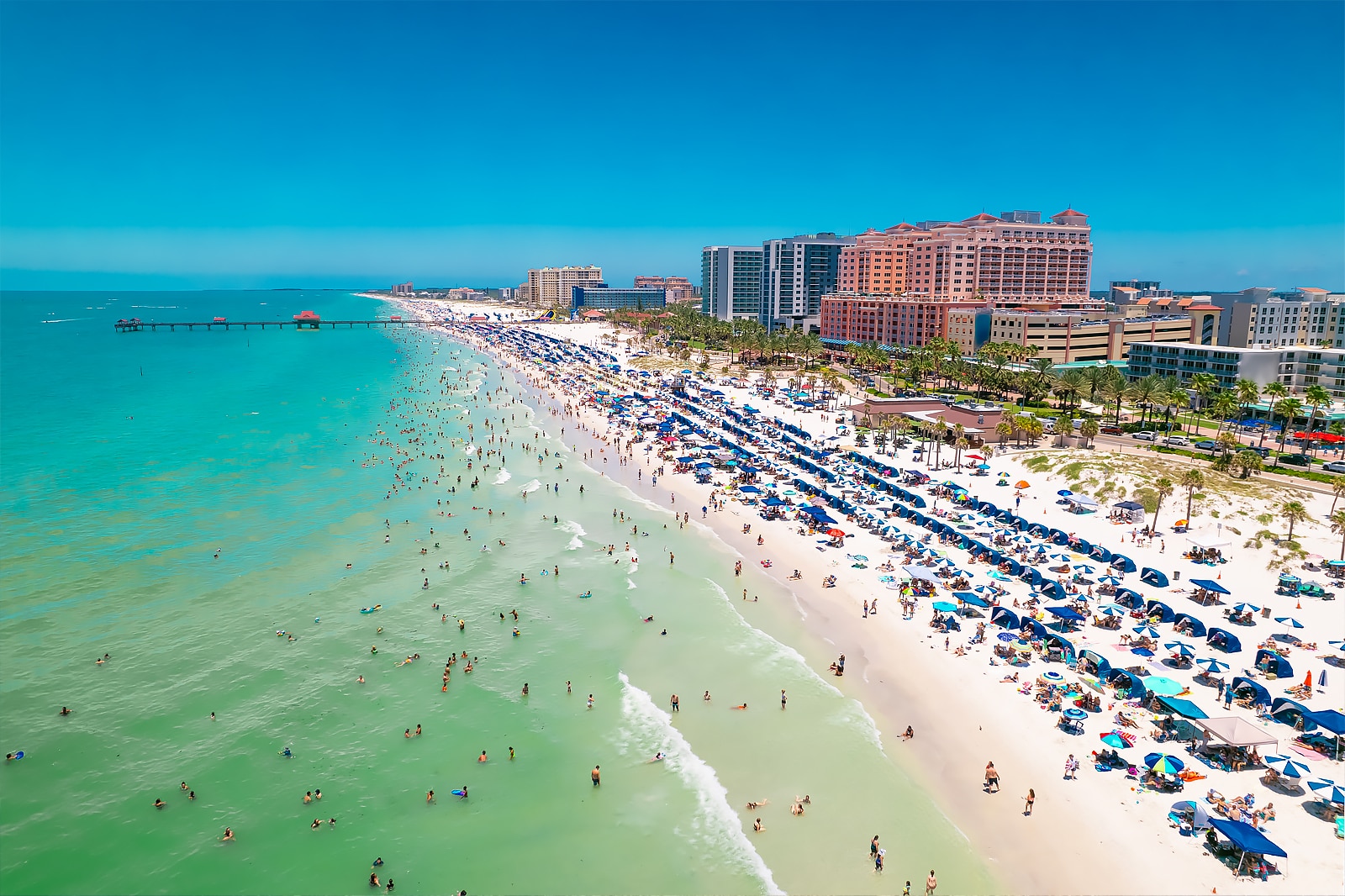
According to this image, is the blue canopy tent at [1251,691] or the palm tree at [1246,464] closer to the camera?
the blue canopy tent at [1251,691]

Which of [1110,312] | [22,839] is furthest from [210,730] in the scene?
[1110,312]

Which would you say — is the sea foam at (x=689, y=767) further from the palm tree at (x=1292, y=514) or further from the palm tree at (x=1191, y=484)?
the palm tree at (x=1292, y=514)

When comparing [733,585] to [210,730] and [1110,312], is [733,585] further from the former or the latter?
[1110,312]

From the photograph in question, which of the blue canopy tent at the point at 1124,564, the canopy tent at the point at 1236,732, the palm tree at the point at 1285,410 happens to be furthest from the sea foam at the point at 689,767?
the palm tree at the point at 1285,410

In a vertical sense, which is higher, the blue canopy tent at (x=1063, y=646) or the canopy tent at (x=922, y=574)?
the canopy tent at (x=922, y=574)

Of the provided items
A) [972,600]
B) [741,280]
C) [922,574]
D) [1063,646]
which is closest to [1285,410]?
[922,574]

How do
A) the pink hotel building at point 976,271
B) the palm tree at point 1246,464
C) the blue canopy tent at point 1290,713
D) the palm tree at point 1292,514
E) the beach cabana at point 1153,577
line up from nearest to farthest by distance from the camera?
the blue canopy tent at point 1290,713 < the beach cabana at point 1153,577 < the palm tree at point 1292,514 < the palm tree at point 1246,464 < the pink hotel building at point 976,271

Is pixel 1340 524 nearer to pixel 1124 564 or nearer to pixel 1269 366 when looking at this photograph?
pixel 1124 564
